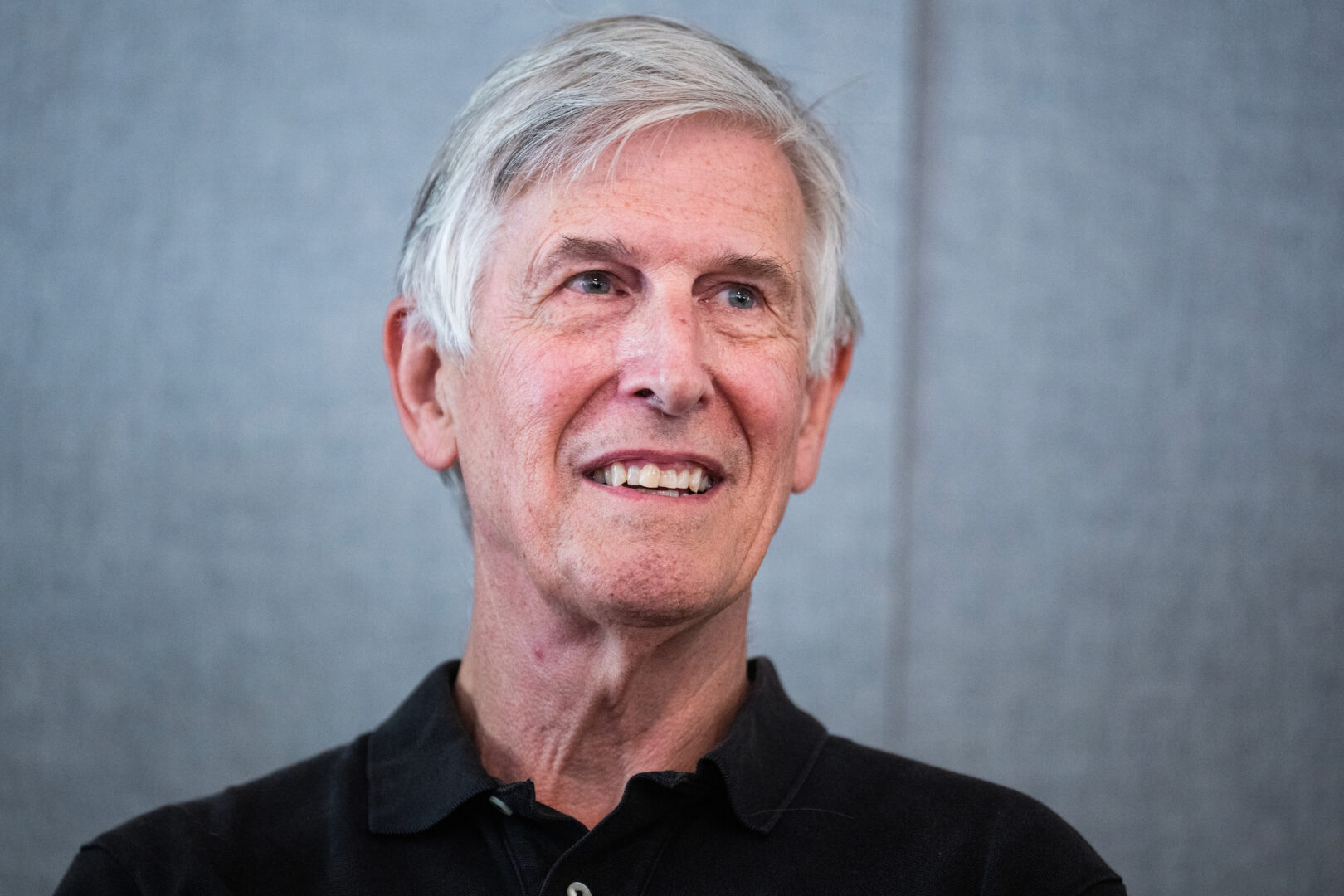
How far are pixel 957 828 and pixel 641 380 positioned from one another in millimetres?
516

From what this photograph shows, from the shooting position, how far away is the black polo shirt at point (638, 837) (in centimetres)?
113

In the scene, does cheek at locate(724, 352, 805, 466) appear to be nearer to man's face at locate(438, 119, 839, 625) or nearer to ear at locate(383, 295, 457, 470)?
man's face at locate(438, 119, 839, 625)

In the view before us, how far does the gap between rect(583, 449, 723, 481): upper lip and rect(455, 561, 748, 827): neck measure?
0.14m

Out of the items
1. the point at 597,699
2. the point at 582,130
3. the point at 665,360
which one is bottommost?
the point at 597,699

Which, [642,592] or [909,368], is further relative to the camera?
[909,368]

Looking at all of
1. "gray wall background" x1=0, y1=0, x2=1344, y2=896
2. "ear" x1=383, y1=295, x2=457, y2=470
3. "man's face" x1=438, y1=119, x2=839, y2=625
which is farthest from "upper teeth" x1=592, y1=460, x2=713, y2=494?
"gray wall background" x1=0, y1=0, x2=1344, y2=896

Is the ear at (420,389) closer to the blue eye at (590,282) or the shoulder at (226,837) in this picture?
the blue eye at (590,282)

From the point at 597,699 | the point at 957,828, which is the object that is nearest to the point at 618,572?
the point at 597,699

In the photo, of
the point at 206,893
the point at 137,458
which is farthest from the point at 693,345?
the point at 137,458

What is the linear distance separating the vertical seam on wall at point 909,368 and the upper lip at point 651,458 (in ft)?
2.94

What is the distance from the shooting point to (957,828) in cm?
119

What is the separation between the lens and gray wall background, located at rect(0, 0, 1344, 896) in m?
1.87

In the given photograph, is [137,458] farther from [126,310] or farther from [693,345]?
[693,345]

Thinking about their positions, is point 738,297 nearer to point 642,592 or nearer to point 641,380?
point 641,380
